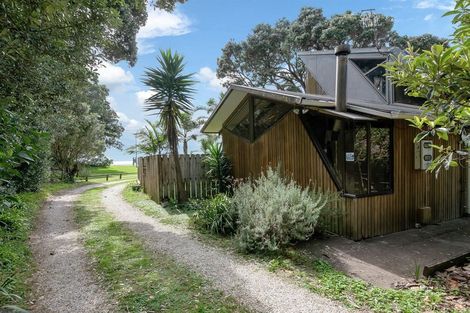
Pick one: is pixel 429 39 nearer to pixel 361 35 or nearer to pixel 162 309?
pixel 361 35

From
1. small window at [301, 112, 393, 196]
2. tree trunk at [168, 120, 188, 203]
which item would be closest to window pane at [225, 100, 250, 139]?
tree trunk at [168, 120, 188, 203]

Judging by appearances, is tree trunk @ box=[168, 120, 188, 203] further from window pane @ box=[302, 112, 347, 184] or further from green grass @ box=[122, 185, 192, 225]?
window pane @ box=[302, 112, 347, 184]

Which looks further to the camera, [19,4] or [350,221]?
[350,221]

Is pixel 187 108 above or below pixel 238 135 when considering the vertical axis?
above

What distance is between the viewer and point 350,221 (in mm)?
6680

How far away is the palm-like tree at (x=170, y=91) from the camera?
10.1 m

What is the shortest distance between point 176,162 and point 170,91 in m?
2.47

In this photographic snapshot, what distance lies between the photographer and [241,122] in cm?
1042

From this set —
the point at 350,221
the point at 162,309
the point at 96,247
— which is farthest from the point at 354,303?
the point at 96,247

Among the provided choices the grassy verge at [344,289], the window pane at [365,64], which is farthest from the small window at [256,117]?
the window pane at [365,64]

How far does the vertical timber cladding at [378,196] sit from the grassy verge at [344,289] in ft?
6.28

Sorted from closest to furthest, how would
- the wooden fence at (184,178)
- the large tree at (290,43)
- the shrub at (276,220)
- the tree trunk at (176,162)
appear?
the shrub at (276,220) → the tree trunk at (176,162) → the wooden fence at (184,178) → the large tree at (290,43)

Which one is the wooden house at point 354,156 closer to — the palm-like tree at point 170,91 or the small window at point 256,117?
the small window at point 256,117

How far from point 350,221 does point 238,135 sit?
17.0 feet
